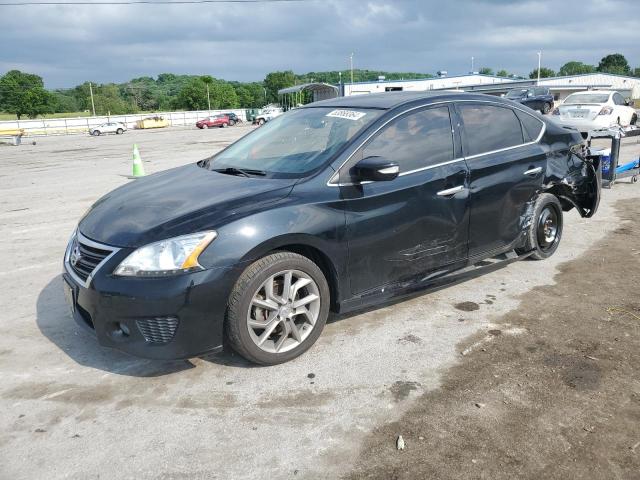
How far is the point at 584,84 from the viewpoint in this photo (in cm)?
8181

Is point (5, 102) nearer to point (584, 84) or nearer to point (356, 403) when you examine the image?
point (584, 84)

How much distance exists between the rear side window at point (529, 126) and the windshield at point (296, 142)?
1.75 meters

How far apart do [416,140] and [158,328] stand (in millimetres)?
2383

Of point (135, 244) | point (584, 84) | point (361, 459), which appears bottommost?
point (361, 459)

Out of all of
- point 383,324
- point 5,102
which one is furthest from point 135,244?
point 5,102

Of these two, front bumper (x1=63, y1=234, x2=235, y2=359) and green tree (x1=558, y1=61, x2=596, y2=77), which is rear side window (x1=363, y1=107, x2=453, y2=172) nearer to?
front bumper (x1=63, y1=234, x2=235, y2=359)

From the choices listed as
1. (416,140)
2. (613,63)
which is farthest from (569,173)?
(613,63)

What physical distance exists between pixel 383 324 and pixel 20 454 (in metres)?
2.54

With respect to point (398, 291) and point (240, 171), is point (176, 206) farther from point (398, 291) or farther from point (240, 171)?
point (398, 291)

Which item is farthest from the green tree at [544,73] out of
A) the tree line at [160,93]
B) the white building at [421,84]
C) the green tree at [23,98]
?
the green tree at [23,98]

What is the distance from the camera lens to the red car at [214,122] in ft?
184

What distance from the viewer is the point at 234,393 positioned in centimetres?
324

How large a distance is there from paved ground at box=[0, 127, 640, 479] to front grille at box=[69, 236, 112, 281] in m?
0.67

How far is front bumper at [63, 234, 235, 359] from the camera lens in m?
3.09
